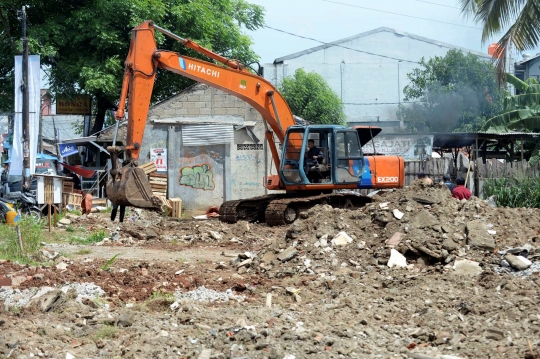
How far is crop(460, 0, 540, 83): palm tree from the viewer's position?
19.0 m

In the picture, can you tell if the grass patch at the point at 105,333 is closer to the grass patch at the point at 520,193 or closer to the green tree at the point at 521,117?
the grass patch at the point at 520,193

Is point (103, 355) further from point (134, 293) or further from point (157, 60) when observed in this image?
point (157, 60)

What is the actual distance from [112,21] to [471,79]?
59.8 feet

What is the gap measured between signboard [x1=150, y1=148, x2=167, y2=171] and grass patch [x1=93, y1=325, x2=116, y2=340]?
636 inches

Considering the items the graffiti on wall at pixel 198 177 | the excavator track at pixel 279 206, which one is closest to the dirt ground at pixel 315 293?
the excavator track at pixel 279 206

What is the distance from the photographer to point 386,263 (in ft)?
36.4

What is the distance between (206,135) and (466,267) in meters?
14.4

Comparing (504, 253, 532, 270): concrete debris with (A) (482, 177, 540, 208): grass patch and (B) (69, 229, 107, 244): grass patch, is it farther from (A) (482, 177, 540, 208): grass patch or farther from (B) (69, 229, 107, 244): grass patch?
(A) (482, 177, 540, 208): grass patch

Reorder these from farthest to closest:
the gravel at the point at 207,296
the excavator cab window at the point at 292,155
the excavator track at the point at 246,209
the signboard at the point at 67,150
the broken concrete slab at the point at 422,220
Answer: the signboard at the point at 67,150 < the excavator track at the point at 246,209 < the excavator cab window at the point at 292,155 < the broken concrete slab at the point at 422,220 < the gravel at the point at 207,296

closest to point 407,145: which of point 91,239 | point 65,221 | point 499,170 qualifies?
point 499,170

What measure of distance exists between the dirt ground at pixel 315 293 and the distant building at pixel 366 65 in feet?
115

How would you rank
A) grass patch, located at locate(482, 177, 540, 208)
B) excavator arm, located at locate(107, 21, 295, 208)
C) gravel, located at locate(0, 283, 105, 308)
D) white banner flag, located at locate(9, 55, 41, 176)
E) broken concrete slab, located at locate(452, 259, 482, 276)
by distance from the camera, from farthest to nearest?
white banner flag, located at locate(9, 55, 41, 176)
grass patch, located at locate(482, 177, 540, 208)
excavator arm, located at locate(107, 21, 295, 208)
broken concrete slab, located at locate(452, 259, 482, 276)
gravel, located at locate(0, 283, 105, 308)

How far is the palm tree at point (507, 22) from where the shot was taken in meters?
19.0

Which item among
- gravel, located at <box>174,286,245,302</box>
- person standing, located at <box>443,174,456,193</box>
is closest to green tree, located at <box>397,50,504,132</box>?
person standing, located at <box>443,174,456,193</box>
